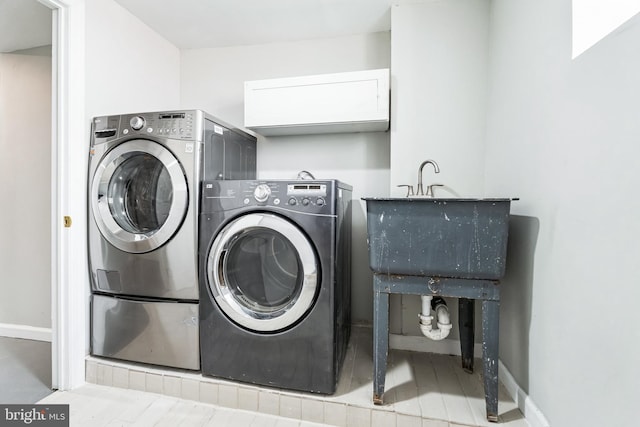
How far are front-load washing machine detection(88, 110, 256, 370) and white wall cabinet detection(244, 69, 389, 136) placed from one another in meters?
0.39

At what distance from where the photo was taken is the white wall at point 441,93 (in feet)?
5.49

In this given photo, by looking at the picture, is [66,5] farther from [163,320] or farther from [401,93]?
[401,93]

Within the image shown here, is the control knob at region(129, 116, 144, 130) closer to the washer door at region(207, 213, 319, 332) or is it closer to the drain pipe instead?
the washer door at region(207, 213, 319, 332)

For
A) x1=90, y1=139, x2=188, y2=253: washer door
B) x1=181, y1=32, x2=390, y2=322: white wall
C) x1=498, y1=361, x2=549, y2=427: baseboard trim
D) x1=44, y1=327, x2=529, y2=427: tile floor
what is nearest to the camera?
x1=498, y1=361, x2=549, y2=427: baseboard trim

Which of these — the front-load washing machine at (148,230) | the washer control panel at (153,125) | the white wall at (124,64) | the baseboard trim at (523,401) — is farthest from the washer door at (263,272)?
the white wall at (124,64)

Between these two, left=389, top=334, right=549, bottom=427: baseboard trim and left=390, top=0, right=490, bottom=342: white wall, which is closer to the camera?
left=389, top=334, right=549, bottom=427: baseboard trim

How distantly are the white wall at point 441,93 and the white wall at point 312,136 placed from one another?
297 mm

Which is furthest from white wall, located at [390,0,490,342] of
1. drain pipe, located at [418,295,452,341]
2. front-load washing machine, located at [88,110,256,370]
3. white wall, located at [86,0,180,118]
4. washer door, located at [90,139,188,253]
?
white wall, located at [86,0,180,118]

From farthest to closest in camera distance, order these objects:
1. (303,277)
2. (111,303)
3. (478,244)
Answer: (111,303)
(303,277)
(478,244)

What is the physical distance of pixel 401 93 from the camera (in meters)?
1.73

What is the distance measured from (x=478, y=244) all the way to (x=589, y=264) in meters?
0.33

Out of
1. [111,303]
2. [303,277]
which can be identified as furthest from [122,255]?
[303,277]

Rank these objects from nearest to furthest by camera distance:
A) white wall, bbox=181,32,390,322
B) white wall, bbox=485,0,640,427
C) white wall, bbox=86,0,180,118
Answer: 1. white wall, bbox=485,0,640,427
2. white wall, bbox=86,0,180,118
3. white wall, bbox=181,32,390,322

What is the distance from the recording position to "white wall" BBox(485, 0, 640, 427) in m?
0.73
